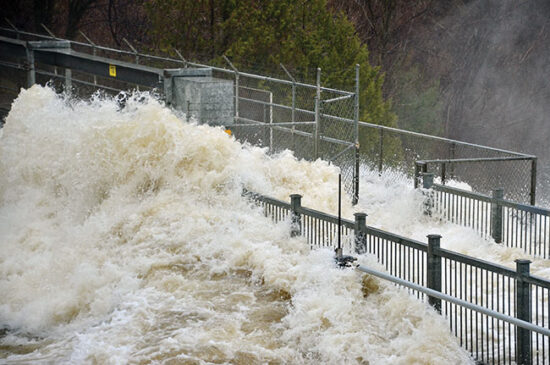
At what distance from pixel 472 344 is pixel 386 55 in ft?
117

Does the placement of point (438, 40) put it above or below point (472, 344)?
above

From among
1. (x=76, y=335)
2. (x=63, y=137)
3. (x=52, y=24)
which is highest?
(x=52, y=24)

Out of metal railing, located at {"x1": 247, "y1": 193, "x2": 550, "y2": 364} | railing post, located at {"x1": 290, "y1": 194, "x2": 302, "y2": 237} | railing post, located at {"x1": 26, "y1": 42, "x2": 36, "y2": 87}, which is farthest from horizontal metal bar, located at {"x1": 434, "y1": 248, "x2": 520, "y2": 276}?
railing post, located at {"x1": 26, "y1": 42, "x2": 36, "y2": 87}

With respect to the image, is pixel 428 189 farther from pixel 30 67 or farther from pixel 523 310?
pixel 30 67

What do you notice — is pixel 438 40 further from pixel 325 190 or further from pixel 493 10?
pixel 325 190

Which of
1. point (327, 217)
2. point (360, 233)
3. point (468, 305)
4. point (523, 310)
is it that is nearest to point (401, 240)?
point (360, 233)

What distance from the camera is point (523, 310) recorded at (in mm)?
8453

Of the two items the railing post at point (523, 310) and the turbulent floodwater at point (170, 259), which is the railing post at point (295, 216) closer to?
the turbulent floodwater at point (170, 259)

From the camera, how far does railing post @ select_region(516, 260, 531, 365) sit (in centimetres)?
845

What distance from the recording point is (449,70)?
48.1 m

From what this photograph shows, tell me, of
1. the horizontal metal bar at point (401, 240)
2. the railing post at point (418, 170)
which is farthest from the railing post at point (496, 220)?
the horizontal metal bar at point (401, 240)

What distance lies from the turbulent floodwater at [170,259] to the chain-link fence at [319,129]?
1175 millimetres

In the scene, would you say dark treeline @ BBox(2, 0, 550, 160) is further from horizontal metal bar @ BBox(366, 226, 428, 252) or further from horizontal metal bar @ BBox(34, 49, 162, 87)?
horizontal metal bar @ BBox(366, 226, 428, 252)

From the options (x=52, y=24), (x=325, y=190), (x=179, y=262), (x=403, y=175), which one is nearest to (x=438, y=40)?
(x=52, y=24)
